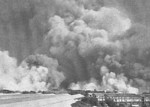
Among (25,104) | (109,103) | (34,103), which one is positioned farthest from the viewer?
(109,103)

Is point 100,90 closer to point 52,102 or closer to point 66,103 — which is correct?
point 66,103

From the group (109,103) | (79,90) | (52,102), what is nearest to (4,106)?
(52,102)

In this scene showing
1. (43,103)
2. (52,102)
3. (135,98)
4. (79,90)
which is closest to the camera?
(43,103)

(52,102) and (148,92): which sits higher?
(148,92)

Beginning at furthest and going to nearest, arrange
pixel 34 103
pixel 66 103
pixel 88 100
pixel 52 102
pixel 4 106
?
1. pixel 88 100
2. pixel 66 103
3. pixel 52 102
4. pixel 34 103
5. pixel 4 106

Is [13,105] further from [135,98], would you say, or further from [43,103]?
[135,98]

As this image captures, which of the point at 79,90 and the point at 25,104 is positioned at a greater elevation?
the point at 79,90

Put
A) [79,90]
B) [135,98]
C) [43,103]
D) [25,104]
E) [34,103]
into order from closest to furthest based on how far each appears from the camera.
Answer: [25,104] < [34,103] < [43,103] < [135,98] < [79,90]

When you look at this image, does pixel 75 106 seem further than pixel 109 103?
No

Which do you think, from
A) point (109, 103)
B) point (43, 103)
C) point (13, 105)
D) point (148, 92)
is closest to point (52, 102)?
point (43, 103)
